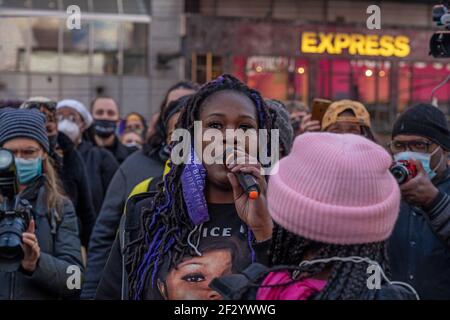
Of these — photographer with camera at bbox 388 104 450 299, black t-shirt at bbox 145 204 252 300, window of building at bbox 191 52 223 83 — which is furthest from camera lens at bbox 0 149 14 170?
window of building at bbox 191 52 223 83

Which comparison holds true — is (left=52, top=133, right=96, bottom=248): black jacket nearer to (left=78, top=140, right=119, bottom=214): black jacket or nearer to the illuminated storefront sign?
(left=78, top=140, right=119, bottom=214): black jacket

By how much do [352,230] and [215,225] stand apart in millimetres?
865

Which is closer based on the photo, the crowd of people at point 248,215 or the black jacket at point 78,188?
the crowd of people at point 248,215

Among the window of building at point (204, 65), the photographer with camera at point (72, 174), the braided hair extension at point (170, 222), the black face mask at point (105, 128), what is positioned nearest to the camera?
the braided hair extension at point (170, 222)

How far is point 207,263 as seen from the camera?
2723 millimetres

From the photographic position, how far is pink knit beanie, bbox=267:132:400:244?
2.07m

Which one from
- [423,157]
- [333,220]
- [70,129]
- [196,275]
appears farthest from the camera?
[70,129]

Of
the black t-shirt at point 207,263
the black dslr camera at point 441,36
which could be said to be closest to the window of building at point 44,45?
the black dslr camera at point 441,36

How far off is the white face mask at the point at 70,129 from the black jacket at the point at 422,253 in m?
3.32

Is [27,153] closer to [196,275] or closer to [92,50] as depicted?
[196,275]

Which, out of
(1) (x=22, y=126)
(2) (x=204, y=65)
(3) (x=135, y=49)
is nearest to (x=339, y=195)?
(1) (x=22, y=126)

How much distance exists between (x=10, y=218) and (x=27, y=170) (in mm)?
931

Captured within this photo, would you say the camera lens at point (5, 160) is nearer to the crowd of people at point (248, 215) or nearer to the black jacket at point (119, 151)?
the crowd of people at point (248, 215)

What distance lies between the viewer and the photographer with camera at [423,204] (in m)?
3.31
